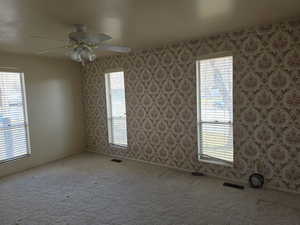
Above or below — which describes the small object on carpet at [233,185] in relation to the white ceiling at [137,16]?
below

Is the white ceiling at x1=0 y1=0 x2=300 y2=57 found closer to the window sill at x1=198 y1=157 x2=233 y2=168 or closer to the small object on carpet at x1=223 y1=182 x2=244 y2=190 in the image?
the window sill at x1=198 y1=157 x2=233 y2=168

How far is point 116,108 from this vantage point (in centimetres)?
514

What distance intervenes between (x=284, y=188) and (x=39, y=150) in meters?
4.73

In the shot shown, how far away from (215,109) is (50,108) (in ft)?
12.0

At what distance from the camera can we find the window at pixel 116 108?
4.98 metres

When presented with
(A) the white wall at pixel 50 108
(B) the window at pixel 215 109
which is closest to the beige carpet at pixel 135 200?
(B) the window at pixel 215 109

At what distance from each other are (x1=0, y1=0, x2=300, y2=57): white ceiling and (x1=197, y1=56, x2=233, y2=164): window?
0.59m

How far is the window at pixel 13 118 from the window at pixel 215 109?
11.9 feet

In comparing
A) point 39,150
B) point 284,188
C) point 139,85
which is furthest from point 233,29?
point 39,150

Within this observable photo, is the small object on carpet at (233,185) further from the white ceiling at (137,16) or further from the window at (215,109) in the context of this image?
the white ceiling at (137,16)

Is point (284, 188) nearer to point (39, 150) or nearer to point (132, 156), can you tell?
point (132, 156)

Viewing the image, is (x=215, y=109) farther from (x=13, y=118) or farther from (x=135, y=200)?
(x=13, y=118)

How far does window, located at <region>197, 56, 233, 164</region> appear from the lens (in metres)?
3.54

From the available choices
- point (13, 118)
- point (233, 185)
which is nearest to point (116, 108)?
point (13, 118)
